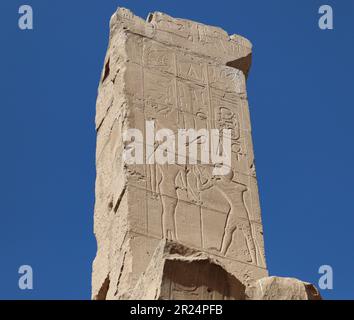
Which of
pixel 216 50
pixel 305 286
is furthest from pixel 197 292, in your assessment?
pixel 216 50

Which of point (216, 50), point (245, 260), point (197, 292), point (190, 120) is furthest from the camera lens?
point (216, 50)

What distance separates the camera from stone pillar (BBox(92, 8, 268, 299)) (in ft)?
28.6

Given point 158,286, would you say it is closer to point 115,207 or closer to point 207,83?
point 115,207

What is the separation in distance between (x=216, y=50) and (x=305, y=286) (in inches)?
150

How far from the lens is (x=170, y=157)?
913cm

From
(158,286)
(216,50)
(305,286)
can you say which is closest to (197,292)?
(158,286)

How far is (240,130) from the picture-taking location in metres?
9.82

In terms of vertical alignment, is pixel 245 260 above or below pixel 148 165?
below

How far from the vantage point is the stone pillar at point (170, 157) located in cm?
872

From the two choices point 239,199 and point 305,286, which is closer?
point 305,286

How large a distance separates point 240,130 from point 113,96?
3.81 feet
